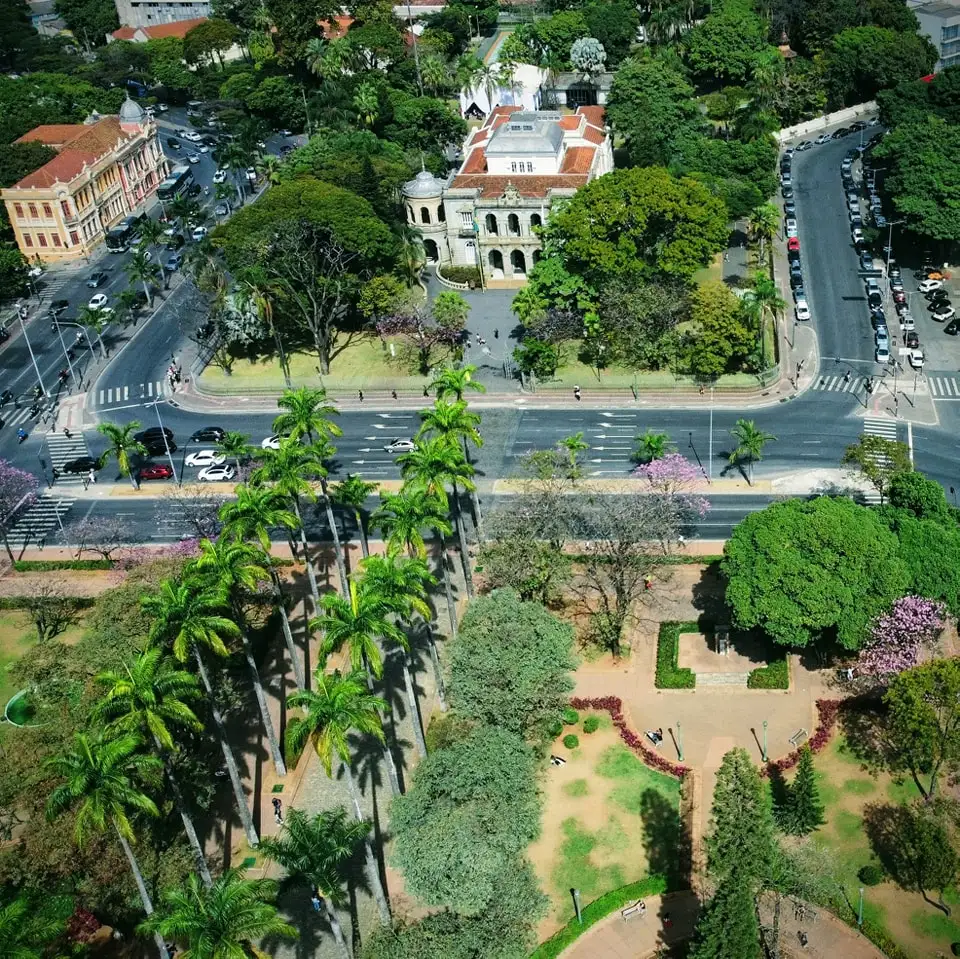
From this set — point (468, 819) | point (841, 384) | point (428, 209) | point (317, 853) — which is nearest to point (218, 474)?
point (428, 209)

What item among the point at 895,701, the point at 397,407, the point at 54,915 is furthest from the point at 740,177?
the point at 54,915

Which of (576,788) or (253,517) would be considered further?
(253,517)

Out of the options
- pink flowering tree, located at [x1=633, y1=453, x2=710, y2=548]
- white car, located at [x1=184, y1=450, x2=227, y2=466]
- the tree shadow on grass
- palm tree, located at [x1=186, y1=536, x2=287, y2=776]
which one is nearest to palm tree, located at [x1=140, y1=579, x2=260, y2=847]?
palm tree, located at [x1=186, y1=536, x2=287, y2=776]

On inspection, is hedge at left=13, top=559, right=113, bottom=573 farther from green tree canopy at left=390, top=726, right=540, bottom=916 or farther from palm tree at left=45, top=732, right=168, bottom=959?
green tree canopy at left=390, top=726, right=540, bottom=916

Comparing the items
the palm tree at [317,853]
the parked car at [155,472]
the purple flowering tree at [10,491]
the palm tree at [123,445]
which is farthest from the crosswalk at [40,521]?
the palm tree at [317,853]

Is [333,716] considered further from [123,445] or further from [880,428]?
[880,428]

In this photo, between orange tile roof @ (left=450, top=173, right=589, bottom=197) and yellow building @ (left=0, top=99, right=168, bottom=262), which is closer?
orange tile roof @ (left=450, top=173, right=589, bottom=197)
